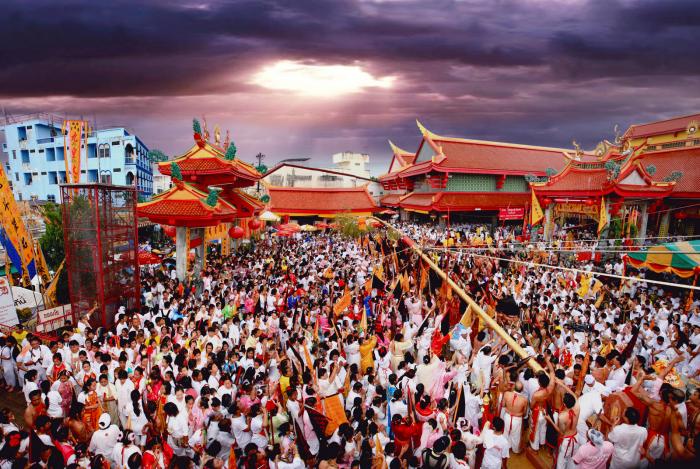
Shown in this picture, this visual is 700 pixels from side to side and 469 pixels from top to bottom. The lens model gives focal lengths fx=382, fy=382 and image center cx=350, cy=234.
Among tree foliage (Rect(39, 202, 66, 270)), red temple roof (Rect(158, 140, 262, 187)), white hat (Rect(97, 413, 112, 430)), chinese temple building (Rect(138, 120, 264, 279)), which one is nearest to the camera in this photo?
white hat (Rect(97, 413, 112, 430))

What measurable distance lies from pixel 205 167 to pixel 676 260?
17133 millimetres

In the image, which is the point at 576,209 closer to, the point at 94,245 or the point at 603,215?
the point at 603,215

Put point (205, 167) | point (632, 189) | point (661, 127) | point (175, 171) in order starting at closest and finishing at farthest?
point (175, 171) → point (205, 167) → point (632, 189) → point (661, 127)

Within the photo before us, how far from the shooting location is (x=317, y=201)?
1399 inches

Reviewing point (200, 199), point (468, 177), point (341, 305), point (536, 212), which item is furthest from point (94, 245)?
Answer: point (468, 177)

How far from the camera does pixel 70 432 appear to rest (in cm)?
538

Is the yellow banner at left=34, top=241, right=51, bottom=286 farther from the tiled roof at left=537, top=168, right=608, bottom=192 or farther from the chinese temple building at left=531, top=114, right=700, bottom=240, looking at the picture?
the tiled roof at left=537, top=168, right=608, bottom=192

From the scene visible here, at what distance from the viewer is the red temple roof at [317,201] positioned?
113ft

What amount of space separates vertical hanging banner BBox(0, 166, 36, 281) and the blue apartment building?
990 inches

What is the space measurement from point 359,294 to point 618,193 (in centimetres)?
1392

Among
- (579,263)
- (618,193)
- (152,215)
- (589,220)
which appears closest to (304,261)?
(152,215)

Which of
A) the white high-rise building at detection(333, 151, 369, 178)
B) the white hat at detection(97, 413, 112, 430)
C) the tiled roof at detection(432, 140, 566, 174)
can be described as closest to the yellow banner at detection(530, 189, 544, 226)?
the tiled roof at detection(432, 140, 566, 174)

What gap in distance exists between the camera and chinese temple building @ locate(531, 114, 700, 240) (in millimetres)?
18188

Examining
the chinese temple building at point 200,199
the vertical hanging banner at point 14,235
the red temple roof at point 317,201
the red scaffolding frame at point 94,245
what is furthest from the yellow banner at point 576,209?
the vertical hanging banner at point 14,235
